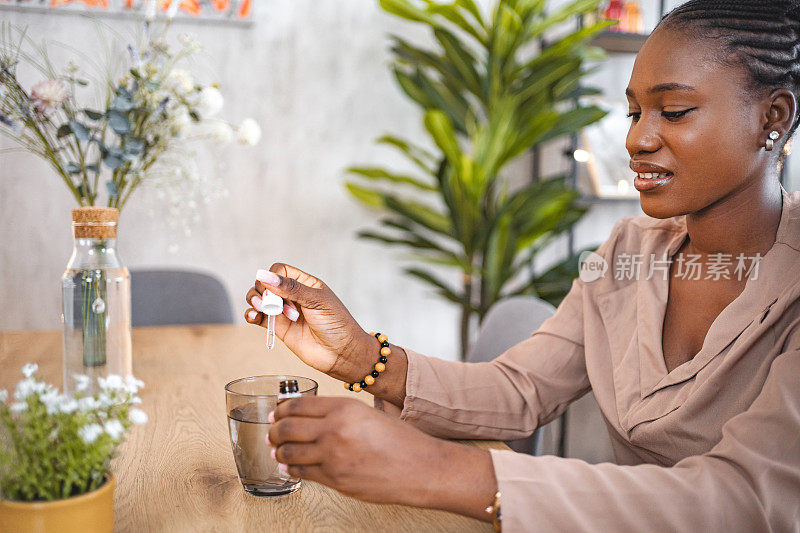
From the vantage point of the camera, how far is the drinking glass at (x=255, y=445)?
2.42 ft

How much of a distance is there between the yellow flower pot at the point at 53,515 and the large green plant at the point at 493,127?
6.48 ft

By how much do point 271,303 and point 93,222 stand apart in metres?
0.35

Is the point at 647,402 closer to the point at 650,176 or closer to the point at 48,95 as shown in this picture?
the point at 650,176

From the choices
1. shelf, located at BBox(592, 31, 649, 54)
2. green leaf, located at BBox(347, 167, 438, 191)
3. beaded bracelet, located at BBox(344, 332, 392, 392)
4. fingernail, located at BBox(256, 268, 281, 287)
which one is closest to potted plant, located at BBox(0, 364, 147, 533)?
fingernail, located at BBox(256, 268, 281, 287)

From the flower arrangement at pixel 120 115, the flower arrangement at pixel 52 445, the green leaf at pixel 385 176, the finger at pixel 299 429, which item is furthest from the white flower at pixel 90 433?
the green leaf at pixel 385 176

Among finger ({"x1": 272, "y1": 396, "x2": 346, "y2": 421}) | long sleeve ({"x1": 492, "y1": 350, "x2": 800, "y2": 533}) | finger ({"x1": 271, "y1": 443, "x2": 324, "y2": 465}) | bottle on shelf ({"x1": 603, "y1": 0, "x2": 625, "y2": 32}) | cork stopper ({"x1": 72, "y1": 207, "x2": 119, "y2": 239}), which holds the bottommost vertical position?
long sleeve ({"x1": 492, "y1": 350, "x2": 800, "y2": 533})

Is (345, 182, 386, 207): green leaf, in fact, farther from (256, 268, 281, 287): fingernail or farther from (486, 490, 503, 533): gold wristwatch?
(486, 490, 503, 533): gold wristwatch

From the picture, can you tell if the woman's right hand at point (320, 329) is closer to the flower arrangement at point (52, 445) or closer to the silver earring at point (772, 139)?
the flower arrangement at point (52, 445)

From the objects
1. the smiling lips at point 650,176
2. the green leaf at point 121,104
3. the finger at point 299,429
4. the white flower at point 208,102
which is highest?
the white flower at point 208,102

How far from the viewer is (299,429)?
0.65 metres

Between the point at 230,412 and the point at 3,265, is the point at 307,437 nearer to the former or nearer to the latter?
the point at 230,412

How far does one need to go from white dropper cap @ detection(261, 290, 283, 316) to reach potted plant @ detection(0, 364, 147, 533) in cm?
35

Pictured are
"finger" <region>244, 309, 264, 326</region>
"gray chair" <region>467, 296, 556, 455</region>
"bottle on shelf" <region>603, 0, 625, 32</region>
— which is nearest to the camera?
"finger" <region>244, 309, 264, 326</region>

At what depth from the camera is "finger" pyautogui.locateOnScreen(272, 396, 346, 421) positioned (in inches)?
25.7
